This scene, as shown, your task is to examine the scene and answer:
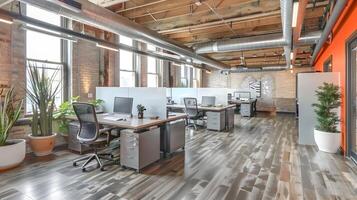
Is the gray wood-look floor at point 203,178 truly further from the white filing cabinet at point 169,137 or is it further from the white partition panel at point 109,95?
the white partition panel at point 109,95

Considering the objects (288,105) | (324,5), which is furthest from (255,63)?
(324,5)

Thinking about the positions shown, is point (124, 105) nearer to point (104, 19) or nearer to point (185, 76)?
point (104, 19)

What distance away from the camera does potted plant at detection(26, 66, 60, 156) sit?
3.86m

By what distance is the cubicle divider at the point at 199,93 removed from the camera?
7.06 m

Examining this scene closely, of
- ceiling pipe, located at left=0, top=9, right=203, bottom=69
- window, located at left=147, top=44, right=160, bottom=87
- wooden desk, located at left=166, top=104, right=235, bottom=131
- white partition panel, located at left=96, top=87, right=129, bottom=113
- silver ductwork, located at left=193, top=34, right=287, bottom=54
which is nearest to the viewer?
ceiling pipe, located at left=0, top=9, right=203, bottom=69

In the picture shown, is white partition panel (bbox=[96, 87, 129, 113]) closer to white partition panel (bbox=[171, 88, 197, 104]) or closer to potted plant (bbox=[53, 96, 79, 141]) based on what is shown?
potted plant (bbox=[53, 96, 79, 141])

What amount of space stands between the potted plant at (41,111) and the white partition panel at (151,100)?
1576 millimetres

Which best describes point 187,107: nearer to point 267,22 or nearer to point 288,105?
point 267,22

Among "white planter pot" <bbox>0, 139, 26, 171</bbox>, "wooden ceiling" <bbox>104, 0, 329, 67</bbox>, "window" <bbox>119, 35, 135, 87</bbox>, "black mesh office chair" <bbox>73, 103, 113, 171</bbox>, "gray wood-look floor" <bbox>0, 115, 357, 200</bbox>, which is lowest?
"gray wood-look floor" <bbox>0, 115, 357, 200</bbox>

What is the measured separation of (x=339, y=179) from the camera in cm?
296

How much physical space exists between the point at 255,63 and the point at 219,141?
8.24 m

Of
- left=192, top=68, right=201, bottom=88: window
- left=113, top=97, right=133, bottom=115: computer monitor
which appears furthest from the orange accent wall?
left=192, top=68, right=201, bottom=88: window

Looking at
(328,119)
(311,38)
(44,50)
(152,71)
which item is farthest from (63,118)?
(311,38)

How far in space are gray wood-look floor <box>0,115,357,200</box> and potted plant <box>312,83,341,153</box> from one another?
23 cm
